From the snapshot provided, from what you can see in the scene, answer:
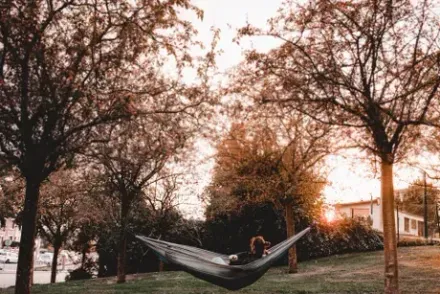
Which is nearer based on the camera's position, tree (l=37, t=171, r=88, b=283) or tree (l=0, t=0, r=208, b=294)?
tree (l=0, t=0, r=208, b=294)

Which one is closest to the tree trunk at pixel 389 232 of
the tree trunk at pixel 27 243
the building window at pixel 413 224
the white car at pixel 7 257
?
the tree trunk at pixel 27 243

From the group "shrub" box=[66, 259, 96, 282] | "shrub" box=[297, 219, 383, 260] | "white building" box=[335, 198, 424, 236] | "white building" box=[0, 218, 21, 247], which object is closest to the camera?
"shrub" box=[297, 219, 383, 260]

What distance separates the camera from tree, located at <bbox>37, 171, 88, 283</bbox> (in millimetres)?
18422

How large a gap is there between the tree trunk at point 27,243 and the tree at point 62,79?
0.8 inches

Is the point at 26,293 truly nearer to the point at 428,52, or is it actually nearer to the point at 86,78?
the point at 86,78

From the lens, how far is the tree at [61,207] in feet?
60.4

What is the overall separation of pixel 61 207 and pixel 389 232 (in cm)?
1751

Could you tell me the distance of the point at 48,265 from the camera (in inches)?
2023

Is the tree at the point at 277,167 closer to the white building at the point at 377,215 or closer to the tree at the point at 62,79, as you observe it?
the tree at the point at 62,79

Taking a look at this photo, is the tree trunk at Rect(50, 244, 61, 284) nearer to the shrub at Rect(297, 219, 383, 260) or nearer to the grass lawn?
the grass lawn

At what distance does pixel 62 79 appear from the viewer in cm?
941

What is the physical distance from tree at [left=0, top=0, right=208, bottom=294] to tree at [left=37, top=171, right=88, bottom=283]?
6.62m

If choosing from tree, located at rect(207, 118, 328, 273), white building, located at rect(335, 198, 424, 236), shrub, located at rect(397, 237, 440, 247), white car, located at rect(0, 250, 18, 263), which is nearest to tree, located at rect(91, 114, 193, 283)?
tree, located at rect(207, 118, 328, 273)

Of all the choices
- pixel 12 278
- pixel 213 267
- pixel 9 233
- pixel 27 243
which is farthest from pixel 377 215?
pixel 9 233
